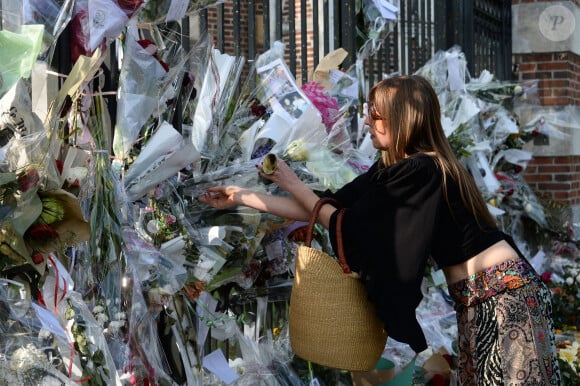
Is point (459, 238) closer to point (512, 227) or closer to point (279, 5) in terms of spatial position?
point (279, 5)

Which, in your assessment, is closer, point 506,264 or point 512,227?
point 506,264

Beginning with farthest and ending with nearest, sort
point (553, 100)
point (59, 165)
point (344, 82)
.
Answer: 1. point (553, 100)
2. point (344, 82)
3. point (59, 165)

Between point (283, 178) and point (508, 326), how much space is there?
2.96ft

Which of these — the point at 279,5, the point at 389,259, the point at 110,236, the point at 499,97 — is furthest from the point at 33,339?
the point at 499,97

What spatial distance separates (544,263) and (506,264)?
4.48m

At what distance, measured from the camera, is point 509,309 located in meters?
3.13

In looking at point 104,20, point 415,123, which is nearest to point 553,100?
point 415,123

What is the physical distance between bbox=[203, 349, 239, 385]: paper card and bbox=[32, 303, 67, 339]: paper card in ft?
3.47

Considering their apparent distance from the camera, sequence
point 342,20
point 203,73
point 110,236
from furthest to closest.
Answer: point 342,20 < point 203,73 < point 110,236

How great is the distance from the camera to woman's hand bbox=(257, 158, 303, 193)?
326cm

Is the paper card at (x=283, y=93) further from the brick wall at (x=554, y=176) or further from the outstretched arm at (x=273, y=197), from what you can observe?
the brick wall at (x=554, y=176)

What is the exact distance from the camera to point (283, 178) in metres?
3.26

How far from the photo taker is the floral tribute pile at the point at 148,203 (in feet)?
7.47

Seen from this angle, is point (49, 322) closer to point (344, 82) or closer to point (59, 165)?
point (59, 165)
